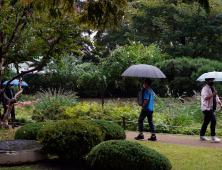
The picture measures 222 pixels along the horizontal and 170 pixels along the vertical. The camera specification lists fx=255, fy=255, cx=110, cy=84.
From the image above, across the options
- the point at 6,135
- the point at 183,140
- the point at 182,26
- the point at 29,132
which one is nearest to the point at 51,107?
the point at 6,135

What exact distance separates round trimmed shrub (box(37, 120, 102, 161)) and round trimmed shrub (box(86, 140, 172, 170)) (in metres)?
0.55

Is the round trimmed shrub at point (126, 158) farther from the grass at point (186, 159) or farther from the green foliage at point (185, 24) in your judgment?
the green foliage at point (185, 24)

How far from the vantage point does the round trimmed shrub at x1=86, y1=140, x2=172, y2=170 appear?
4.45 m

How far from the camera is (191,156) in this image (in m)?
5.80

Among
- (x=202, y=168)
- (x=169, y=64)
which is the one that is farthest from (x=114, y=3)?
(x=169, y=64)

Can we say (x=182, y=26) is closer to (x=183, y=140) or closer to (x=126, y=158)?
(x=183, y=140)

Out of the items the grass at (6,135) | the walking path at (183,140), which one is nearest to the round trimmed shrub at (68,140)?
the grass at (6,135)

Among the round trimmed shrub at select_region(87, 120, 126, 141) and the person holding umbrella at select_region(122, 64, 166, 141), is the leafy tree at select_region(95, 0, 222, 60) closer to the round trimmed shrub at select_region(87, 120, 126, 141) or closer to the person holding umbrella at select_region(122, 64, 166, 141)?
the person holding umbrella at select_region(122, 64, 166, 141)

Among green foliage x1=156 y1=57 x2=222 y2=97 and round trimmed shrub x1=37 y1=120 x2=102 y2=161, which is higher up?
green foliage x1=156 y1=57 x2=222 y2=97

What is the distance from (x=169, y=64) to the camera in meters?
14.9

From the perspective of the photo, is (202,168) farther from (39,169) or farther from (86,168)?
(39,169)

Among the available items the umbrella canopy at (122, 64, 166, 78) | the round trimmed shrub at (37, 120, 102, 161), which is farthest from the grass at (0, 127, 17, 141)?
the umbrella canopy at (122, 64, 166, 78)

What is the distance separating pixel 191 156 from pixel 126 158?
2072 millimetres

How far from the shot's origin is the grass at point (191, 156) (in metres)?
5.08
